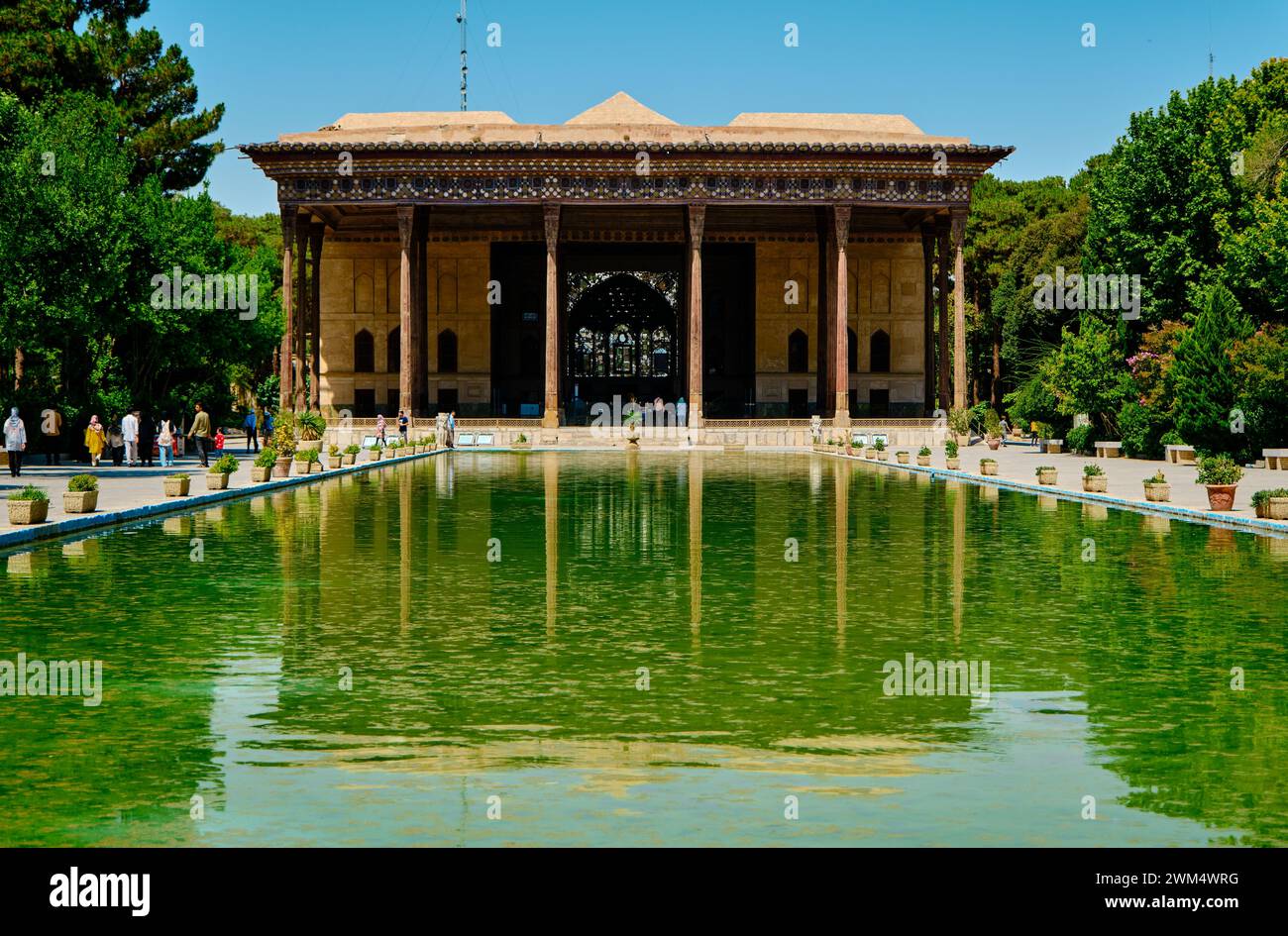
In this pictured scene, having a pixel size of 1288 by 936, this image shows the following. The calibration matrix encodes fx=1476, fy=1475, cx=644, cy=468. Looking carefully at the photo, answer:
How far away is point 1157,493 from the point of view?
23.9m

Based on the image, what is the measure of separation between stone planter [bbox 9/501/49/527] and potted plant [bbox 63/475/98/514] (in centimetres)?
149

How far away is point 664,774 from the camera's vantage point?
6.78 metres

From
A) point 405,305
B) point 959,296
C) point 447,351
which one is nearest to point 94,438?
point 405,305

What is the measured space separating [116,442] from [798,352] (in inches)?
1318

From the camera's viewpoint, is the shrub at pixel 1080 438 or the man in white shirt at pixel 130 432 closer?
the man in white shirt at pixel 130 432

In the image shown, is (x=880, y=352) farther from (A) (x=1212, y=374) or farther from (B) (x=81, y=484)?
(B) (x=81, y=484)

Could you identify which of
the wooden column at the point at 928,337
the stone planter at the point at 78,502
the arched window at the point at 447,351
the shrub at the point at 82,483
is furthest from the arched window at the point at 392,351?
the stone planter at the point at 78,502

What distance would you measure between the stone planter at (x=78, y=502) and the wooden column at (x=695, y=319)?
34.3 m

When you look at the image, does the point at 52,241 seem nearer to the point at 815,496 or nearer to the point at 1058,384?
the point at 815,496

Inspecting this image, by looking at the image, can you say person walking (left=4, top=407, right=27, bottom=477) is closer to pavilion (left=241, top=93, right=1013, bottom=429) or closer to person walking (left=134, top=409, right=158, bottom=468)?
person walking (left=134, top=409, right=158, bottom=468)

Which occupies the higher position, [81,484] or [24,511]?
[81,484]

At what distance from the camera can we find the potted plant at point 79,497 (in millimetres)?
20406

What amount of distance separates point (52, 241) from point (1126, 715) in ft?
109

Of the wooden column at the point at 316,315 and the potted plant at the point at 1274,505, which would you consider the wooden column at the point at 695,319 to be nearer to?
the wooden column at the point at 316,315
